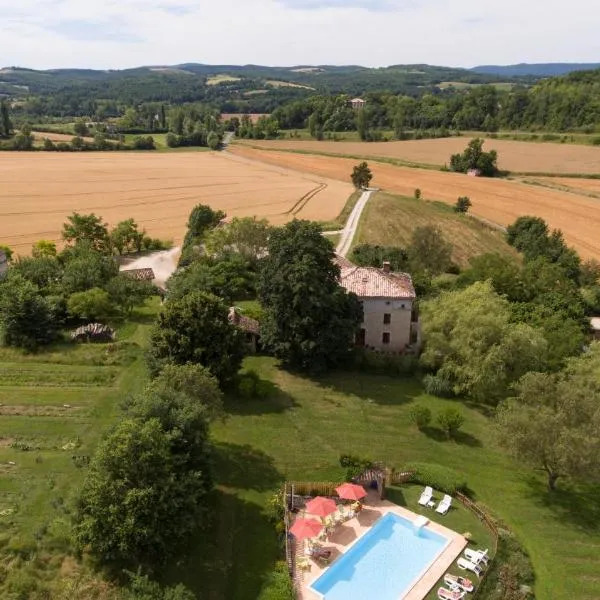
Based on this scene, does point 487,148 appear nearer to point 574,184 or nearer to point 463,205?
point 574,184

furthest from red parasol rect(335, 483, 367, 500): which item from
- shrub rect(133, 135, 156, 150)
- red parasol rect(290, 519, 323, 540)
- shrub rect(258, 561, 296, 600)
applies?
shrub rect(133, 135, 156, 150)

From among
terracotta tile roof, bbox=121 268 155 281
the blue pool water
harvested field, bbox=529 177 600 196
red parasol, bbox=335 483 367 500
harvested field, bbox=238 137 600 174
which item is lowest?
the blue pool water

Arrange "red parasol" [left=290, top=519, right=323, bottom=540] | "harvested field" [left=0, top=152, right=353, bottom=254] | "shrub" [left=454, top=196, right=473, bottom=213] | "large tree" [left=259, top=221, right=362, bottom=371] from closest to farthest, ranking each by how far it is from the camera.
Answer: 1. "red parasol" [left=290, top=519, right=323, bottom=540]
2. "large tree" [left=259, top=221, right=362, bottom=371]
3. "harvested field" [left=0, top=152, right=353, bottom=254]
4. "shrub" [left=454, top=196, right=473, bottom=213]

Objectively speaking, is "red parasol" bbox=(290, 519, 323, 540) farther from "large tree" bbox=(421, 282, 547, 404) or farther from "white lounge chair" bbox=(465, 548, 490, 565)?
"large tree" bbox=(421, 282, 547, 404)

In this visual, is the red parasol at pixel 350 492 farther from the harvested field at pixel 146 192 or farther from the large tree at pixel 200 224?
the harvested field at pixel 146 192

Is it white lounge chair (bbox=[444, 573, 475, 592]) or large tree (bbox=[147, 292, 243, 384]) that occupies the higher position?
large tree (bbox=[147, 292, 243, 384])

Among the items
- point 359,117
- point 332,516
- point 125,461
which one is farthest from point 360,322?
point 359,117

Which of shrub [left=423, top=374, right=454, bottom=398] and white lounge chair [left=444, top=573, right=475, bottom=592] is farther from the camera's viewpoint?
shrub [left=423, top=374, right=454, bottom=398]

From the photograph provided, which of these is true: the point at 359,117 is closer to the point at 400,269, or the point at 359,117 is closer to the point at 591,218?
the point at 591,218
